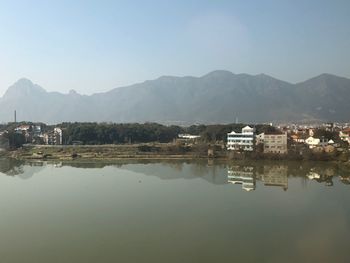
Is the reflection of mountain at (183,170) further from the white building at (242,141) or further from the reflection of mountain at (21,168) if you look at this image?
the reflection of mountain at (21,168)

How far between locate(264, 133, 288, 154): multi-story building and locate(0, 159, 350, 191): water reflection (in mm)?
3339

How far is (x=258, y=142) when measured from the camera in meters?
26.7

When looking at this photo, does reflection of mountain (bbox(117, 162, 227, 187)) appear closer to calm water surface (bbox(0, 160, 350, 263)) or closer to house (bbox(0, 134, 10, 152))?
calm water surface (bbox(0, 160, 350, 263))

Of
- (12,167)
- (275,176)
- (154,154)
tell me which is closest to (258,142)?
(154,154)

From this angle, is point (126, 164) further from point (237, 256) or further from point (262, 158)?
point (237, 256)

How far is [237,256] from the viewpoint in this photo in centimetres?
753

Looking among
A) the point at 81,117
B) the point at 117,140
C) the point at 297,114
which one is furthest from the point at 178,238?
the point at 81,117

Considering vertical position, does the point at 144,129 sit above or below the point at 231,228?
above

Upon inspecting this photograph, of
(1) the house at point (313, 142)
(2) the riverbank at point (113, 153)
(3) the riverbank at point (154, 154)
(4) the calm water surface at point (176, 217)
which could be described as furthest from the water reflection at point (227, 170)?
(1) the house at point (313, 142)

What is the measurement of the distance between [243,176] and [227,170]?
226 centimetres

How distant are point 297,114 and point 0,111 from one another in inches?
4565

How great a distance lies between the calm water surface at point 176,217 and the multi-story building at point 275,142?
23.1 feet

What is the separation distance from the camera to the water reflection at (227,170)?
666 inches

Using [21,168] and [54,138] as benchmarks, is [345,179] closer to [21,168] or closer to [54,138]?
[21,168]
